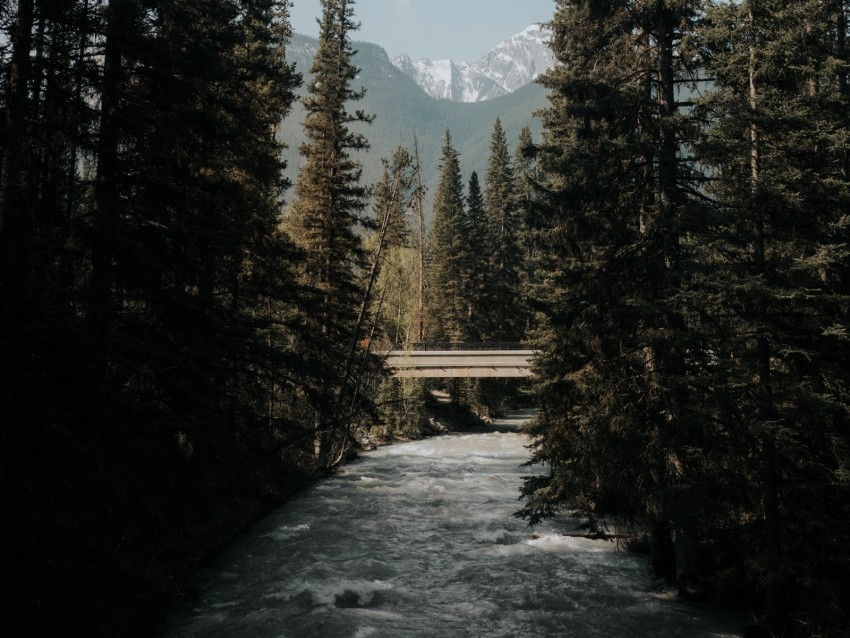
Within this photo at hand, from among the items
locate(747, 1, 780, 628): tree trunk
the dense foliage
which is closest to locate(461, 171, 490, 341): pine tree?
the dense foliage

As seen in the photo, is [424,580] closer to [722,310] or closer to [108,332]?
[722,310]

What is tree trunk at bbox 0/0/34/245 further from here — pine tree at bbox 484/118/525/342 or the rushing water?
pine tree at bbox 484/118/525/342

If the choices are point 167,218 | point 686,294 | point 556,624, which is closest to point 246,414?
point 167,218

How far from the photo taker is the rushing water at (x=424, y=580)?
10.0 m

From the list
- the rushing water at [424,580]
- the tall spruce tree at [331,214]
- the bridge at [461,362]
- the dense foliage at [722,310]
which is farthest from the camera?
the bridge at [461,362]

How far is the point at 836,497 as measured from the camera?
28.0 feet

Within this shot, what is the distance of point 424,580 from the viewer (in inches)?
490

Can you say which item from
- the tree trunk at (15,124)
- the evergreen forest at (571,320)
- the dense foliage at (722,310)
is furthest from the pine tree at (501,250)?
the tree trunk at (15,124)

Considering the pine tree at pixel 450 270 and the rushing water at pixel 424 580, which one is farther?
the pine tree at pixel 450 270

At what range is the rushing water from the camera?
10.0 metres

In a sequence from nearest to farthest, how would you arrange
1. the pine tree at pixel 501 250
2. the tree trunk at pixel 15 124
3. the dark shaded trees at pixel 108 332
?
the dark shaded trees at pixel 108 332 < the tree trunk at pixel 15 124 < the pine tree at pixel 501 250

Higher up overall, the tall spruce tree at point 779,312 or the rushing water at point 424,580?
the tall spruce tree at point 779,312

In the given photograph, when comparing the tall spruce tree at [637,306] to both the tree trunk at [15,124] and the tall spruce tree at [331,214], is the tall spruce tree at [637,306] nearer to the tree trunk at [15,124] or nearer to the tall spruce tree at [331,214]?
the tree trunk at [15,124]

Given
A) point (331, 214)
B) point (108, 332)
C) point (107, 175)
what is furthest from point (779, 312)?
point (331, 214)
